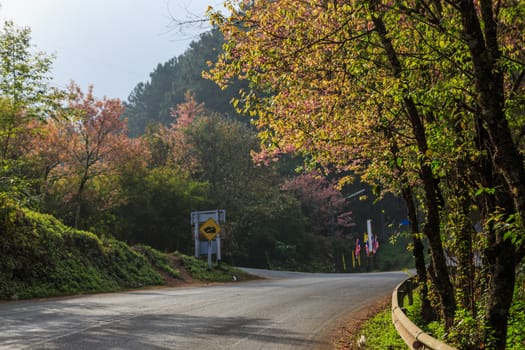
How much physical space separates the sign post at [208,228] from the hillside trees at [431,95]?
19917mm

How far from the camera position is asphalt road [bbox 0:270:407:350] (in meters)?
8.49

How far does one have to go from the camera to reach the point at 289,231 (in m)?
48.9

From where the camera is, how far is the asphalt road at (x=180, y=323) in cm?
849

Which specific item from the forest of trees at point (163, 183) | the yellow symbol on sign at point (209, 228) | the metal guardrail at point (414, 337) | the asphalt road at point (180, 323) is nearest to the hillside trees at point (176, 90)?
the forest of trees at point (163, 183)

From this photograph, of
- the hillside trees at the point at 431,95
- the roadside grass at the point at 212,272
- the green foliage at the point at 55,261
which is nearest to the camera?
the hillside trees at the point at 431,95

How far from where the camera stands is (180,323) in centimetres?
1061

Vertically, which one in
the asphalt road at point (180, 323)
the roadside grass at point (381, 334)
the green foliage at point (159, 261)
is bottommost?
the roadside grass at point (381, 334)

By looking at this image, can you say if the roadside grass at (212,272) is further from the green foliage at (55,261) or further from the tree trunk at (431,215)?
the tree trunk at (431,215)

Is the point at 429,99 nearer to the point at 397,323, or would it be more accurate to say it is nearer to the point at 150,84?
the point at 397,323

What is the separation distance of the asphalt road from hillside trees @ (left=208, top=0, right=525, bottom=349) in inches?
120

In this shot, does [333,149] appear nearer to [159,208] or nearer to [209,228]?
[209,228]

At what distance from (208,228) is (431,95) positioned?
25.6 m

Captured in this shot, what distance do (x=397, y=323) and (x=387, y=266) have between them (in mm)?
47036

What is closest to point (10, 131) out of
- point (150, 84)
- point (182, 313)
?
point (182, 313)
